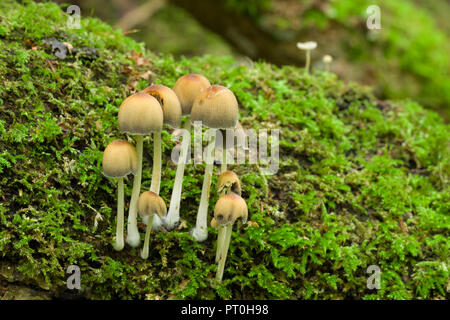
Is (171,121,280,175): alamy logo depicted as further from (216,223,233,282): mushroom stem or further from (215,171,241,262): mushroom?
(216,223,233,282): mushroom stem

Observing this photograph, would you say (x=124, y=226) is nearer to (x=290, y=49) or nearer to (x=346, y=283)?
(x=346, y=283)

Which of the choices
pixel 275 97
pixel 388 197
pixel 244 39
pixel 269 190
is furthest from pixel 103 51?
pixel 244 39

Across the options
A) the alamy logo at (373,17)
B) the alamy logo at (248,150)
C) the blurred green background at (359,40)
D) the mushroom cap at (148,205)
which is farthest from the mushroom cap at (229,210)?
the alamy logo at (373,17)

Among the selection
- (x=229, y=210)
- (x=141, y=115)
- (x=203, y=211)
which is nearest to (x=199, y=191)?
(x=203, y=211)

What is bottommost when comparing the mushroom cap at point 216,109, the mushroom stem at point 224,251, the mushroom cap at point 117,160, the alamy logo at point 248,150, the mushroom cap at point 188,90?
the mushroom stem at point 224,251

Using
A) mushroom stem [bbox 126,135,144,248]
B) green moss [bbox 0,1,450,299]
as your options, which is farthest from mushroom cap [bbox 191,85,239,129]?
green moss [bbox 0,1,450,299]

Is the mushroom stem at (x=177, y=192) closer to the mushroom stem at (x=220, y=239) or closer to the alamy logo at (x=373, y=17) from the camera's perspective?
the mushroom stem at (x=220, y=239)
